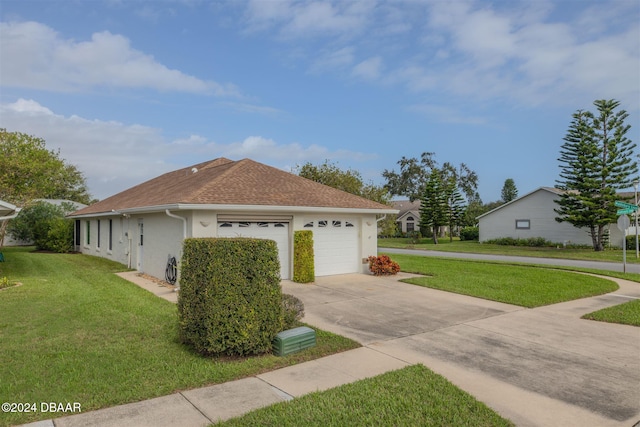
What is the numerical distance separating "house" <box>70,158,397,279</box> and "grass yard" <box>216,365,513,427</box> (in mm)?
7333

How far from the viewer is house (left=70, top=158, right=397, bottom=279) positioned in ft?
36.4

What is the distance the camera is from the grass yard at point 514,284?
1010 cm

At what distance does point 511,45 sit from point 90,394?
1435 centimetres

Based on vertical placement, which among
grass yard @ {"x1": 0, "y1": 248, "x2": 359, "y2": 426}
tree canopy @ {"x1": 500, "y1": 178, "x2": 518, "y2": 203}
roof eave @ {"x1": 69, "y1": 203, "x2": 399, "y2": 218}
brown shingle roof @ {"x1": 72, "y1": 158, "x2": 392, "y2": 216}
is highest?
tree canopy @ {"x1": 500, "y1": 178, "x2": 518, "y2": 203}

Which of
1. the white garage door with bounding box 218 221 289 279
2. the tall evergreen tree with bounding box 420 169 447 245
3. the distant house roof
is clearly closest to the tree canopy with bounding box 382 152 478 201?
the distant house roof

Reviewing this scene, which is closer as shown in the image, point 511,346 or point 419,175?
point 511,346

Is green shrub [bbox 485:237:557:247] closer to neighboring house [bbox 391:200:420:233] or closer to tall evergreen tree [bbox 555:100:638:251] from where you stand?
tall evergreen tree [bbox 555:100:638:251]

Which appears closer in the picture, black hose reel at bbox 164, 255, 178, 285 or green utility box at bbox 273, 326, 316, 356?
green utility box at bbox 273, 326, 316, 356

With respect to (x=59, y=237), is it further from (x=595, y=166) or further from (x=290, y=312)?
(x=595, y=166)

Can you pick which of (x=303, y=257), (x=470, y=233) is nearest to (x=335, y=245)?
(x=303, y=257)

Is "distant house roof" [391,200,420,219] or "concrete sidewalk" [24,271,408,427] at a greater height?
"distant house roof" [391,200,420,219]

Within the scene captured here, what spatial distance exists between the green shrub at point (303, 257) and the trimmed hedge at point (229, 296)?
640 cm

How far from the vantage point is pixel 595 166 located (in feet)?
85.3

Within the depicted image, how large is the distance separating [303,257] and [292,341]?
6.62 meters
